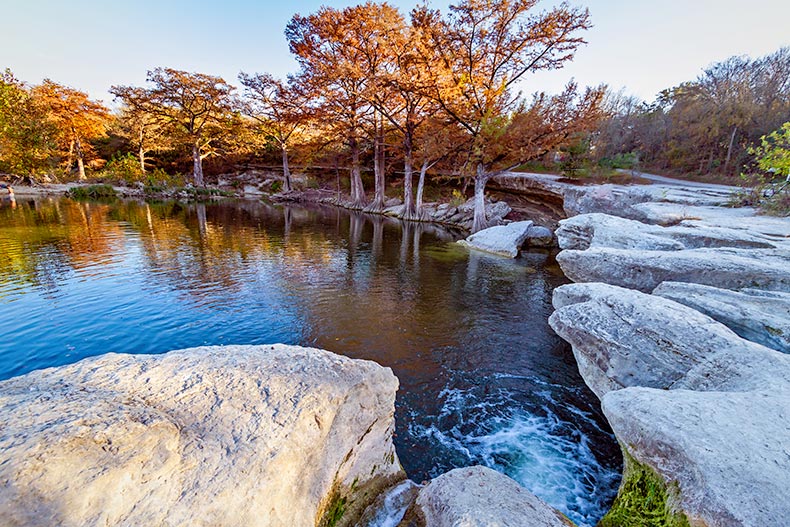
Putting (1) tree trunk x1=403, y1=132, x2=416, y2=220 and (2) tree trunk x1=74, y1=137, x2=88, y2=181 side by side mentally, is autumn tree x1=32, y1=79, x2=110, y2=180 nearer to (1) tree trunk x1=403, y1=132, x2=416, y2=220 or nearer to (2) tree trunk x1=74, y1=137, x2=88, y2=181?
(2) tree trunk x1=74, y1=137, x2=88, y2=181

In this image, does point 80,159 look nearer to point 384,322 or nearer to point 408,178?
point 408,178

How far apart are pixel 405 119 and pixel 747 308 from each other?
1072 inches

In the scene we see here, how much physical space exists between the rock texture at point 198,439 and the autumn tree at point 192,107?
148 ft

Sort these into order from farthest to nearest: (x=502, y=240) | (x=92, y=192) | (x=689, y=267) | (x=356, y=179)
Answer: (x=92, y=192)
(x=356, y=179)
(x=502, y=240)
(x=689, y=267)

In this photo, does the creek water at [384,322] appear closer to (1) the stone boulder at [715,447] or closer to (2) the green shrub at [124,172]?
(1) the stone boulder at [715,447]

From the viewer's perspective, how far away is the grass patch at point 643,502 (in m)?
2.62

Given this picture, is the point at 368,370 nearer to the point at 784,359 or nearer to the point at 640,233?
the point at 784,359

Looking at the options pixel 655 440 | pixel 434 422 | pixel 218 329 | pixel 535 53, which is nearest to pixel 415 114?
pixel 535 53

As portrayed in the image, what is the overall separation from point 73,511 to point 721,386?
17.5ft

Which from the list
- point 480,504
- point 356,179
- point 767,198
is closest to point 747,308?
point 480,504

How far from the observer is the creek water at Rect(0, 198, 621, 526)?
479 cm

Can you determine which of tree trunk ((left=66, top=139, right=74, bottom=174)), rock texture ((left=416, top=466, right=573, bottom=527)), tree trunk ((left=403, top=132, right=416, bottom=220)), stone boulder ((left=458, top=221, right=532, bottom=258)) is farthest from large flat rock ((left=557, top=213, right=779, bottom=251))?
tree trunk ((left=66, top=139, right=74, bottom=174))

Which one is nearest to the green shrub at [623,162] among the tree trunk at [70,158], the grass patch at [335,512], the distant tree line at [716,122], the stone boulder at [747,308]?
the distant tree line at [716,122]

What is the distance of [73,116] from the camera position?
127 feet
